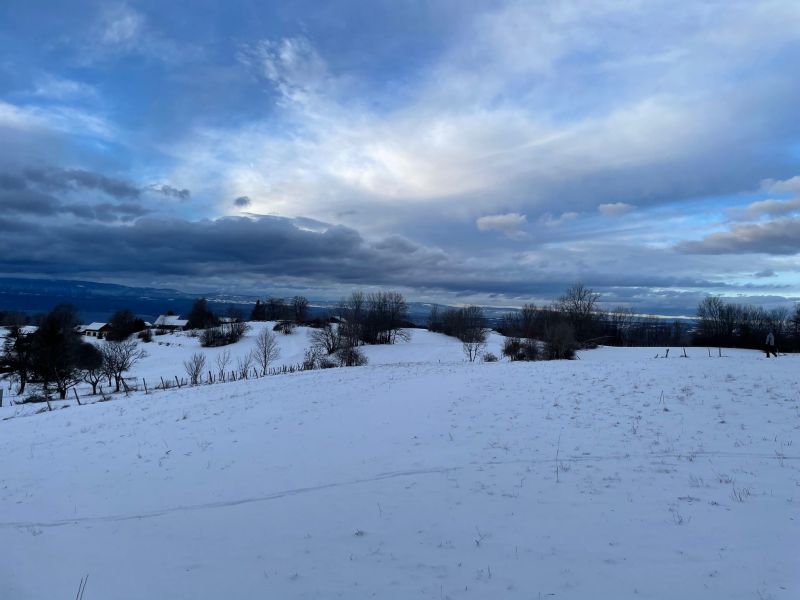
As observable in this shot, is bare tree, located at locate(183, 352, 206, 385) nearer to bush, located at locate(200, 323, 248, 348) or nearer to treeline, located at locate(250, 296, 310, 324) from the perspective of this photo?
bush, located at locate(200, 323, 248, 348)

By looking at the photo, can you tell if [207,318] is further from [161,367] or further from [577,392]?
[577,392]

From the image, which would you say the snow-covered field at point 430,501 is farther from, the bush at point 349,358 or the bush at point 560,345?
the bush at point 349,358

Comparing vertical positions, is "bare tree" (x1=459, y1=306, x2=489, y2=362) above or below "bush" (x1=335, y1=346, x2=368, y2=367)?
above

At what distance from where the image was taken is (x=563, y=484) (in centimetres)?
888

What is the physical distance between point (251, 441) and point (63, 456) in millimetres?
5689

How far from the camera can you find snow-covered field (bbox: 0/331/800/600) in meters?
6.06

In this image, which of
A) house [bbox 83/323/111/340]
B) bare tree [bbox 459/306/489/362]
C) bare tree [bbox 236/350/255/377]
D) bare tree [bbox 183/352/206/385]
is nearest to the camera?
bare tree [bbox 183/352/206/385]

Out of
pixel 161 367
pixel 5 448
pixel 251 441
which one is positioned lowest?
pixel 161 367

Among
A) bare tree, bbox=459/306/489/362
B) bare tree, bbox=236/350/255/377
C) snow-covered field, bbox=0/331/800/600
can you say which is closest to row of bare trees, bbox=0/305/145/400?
bare tree, bbox=236/350/255/377

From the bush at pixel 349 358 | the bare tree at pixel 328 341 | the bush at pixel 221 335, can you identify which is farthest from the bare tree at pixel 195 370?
the bush at pixel 221 335

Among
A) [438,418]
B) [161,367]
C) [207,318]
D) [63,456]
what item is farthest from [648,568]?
[207,318]

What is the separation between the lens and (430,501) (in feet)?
28.0

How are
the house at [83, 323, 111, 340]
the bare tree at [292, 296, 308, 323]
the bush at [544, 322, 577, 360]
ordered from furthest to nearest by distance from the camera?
the bare tree at [292, 296, 308, 323], the house at [83, 323, 111, 340], the bush at [544, 322, 577, 360]

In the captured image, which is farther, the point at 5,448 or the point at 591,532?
the point at 5,448
